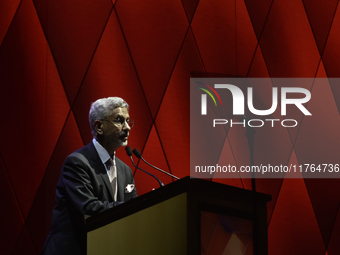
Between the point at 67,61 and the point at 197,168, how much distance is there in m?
1.15

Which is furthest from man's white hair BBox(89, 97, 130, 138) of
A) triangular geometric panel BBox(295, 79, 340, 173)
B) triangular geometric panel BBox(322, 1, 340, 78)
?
triangular geometric panel BBox(322, 1, 340, 78)

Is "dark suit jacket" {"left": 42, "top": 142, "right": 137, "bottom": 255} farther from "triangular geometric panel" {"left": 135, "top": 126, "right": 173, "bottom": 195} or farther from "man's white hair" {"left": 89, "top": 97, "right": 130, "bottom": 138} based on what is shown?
"triangular geometric panel" {"left": 135, "top": 126, "right": 173, "bottom": 195}

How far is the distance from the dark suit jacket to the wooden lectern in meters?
0.24

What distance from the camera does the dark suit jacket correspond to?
2094 millimetres

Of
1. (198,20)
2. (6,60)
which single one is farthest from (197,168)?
(6,60)

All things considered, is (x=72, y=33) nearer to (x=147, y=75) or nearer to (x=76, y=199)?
(x=147, y=75)

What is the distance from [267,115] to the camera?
3.54 meters

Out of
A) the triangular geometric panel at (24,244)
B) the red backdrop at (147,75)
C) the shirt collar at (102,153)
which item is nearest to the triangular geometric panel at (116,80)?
the red backdrop at (147,75)

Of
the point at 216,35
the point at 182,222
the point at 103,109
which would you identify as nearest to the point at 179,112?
the point at 216,35

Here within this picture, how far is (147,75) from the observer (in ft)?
10.8

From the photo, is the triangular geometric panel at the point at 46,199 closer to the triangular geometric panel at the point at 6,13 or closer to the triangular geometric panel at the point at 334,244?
the triangular geometric panel at the point at 6,13

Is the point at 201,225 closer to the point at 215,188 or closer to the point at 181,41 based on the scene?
the point at 215,188

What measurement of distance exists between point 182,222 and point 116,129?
41.2 inches

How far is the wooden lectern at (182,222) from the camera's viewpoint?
158cm
